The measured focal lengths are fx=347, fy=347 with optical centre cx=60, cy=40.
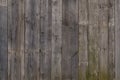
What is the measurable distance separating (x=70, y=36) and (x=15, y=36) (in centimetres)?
75

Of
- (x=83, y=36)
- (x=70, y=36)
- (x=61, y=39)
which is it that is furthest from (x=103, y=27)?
(x=61, y=39)

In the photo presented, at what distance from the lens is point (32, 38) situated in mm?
4695

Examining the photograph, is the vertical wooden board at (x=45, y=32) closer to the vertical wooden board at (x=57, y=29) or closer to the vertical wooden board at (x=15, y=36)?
the vertical wooden board at (x=57, y=29)

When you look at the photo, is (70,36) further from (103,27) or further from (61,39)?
(103,27)

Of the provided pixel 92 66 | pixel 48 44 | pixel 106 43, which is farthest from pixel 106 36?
pixel 48 44

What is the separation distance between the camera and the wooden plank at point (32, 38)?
4684 mm

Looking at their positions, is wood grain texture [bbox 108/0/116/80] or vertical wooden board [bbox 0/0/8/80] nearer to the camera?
wood grain texture [bbox 108/0/116/80]

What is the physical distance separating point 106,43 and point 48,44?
777 millimetres

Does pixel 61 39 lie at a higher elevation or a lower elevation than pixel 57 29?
lower

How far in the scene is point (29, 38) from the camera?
470cm

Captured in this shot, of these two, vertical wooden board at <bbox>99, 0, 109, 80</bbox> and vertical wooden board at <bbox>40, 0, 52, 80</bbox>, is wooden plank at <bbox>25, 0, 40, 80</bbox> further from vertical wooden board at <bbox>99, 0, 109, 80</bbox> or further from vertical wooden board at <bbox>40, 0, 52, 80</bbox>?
vertical wooden board at <bbox>99, 0, 109, 80</bbox>

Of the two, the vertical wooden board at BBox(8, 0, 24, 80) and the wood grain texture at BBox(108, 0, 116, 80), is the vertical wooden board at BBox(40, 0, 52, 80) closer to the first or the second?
the vertical wooden board at BBox(8, 0, 24, 80)

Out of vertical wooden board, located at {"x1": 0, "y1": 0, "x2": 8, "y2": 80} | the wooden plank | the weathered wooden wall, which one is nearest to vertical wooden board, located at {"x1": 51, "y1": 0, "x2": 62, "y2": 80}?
the weathered wooden wall

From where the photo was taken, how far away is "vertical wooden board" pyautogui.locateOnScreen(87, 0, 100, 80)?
15.2 ft
